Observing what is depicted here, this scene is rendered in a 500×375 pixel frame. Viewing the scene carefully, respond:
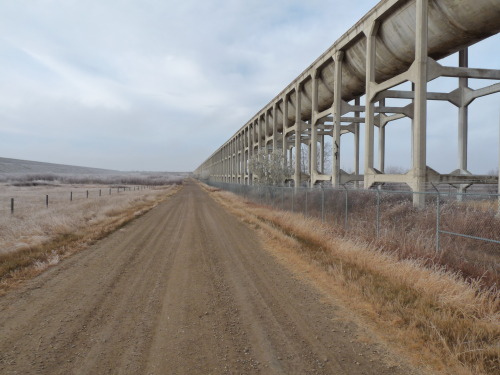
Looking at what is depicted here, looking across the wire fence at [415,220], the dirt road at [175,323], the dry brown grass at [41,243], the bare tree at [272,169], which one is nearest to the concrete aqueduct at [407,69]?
the wire fence at [415,220]

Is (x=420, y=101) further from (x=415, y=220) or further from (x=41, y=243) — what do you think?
(x=41, y=243)

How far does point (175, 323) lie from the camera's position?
479 centimetres

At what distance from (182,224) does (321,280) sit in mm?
10061

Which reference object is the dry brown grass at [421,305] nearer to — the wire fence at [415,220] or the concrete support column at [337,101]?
the wire fence at [415,220]

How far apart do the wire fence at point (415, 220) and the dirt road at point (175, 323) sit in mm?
3585

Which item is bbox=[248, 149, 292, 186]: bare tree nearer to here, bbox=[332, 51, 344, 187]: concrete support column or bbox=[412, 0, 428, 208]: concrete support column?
bbox=[332, 51, 344, 187]: concrete support column

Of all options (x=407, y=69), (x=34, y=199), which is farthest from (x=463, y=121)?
(x=34, y=199)

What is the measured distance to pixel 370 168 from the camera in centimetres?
1658

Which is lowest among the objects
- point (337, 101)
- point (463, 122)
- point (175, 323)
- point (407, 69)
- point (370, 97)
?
point (175, 323)

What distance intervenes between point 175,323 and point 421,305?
13.2 feet

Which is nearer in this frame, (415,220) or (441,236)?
(441,236)

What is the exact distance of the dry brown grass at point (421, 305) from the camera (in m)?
3.84

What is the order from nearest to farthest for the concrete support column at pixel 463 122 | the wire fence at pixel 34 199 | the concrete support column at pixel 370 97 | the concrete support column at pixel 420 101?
1. the concrete support column at pixel 420 101
2. the concrete support column at pixel 370 97
3. the concrete support column at pixel 463 122
4. the wire fence at pixel 34 199

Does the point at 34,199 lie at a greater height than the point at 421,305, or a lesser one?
greater
